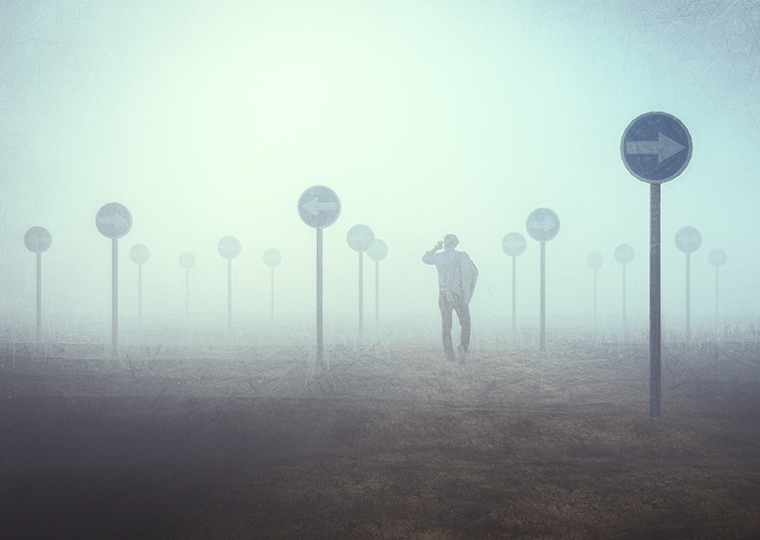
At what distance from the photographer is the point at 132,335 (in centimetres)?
1725

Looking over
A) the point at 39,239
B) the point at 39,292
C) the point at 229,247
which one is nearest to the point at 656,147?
the point at 39,239

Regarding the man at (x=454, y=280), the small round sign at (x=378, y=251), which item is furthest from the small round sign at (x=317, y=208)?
the small round sign at (x=378, y=251)

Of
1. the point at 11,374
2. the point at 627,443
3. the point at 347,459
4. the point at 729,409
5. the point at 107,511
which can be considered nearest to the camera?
the point at 107,511

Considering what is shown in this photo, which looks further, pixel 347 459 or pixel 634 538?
pixel 347 459

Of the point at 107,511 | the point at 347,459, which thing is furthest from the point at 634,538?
the point at 107,511

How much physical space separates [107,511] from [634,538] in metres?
3.50

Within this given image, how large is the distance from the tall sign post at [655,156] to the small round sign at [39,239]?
44.9ft

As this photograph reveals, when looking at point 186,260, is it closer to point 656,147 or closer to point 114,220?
point 114,220

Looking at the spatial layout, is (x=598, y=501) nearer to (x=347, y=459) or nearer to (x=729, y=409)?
(x=347, y=459)

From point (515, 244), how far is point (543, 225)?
6.79 ft

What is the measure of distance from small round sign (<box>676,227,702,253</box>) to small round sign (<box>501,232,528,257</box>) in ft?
18.9

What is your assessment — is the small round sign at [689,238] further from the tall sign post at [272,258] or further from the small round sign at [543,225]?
the tall sign post at [272,258]

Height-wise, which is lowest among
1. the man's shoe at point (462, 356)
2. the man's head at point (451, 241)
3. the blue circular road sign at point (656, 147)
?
the man's shoe at point (462, 356)

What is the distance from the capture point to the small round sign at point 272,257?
22.6m
